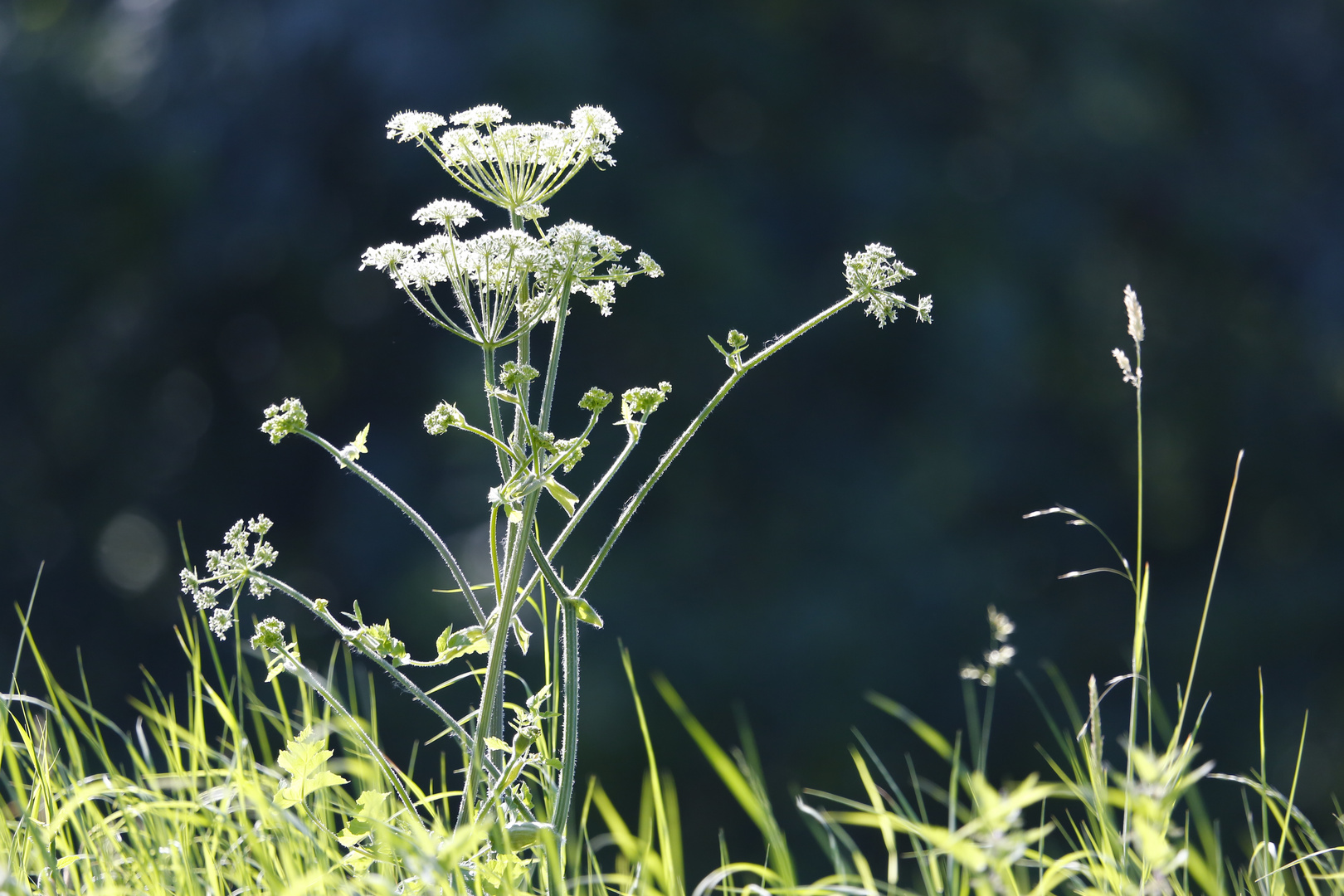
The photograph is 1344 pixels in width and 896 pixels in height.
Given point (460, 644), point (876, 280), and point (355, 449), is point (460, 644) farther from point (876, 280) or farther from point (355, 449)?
point (876, 280)

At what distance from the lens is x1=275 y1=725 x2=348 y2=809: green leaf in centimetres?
110

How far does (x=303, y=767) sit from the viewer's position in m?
1.11

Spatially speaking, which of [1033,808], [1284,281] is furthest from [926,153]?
[1033,808]

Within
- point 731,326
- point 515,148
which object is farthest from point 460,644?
point 731,326

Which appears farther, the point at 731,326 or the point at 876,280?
the point at 731,326

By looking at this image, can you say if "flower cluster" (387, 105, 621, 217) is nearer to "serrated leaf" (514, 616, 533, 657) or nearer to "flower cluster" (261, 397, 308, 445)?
→ "flower cluster" (261, 397, 308, 445)

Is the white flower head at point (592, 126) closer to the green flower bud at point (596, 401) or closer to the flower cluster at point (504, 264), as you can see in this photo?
the flower cluster at point (504, 264)

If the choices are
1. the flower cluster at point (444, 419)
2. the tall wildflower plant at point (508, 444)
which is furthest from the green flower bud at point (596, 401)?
the flower cluster at point (444, 419)

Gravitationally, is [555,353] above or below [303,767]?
above

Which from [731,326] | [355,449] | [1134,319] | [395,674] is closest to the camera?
[395,674]

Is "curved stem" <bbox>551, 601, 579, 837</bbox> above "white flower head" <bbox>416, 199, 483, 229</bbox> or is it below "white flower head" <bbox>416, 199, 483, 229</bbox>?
below

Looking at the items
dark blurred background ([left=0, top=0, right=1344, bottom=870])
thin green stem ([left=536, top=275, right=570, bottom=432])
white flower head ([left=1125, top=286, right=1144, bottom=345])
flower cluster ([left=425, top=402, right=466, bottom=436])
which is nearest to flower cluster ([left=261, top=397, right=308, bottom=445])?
flower cluster ([left=425, top=402, right=466, bottom=436])

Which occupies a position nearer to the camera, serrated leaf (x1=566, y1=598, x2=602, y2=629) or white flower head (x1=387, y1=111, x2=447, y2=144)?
serrated leaf (x1=566, y1=598, x2=602, y2=629)

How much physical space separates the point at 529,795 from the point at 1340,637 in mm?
6478
